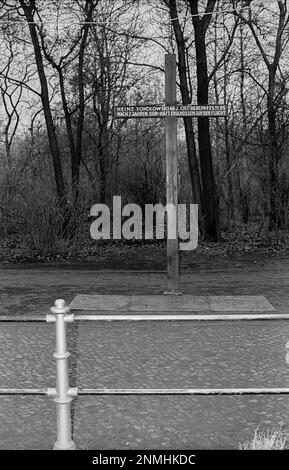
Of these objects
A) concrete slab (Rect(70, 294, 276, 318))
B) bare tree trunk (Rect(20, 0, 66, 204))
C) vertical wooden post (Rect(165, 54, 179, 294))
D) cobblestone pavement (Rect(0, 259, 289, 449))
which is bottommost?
cobblestone pavement (Rect(0, 259, 289, 449))

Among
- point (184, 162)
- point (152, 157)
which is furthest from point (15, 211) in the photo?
point (184, 162)

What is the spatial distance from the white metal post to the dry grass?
1.10 meters

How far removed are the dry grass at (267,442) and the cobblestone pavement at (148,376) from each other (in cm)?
17

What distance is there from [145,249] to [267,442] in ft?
49.6

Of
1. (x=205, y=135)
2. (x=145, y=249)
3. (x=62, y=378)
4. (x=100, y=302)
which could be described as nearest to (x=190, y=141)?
(x=205, y=135)

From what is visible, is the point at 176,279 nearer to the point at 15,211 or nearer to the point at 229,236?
the point at 15,211

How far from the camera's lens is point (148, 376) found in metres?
5.64

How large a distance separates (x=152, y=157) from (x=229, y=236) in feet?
17.0

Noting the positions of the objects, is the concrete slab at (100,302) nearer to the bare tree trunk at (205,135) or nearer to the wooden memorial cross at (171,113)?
the wooden memorial cross at (171,113)

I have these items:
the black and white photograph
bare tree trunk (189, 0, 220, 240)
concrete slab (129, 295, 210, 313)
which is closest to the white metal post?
the black and white photograph

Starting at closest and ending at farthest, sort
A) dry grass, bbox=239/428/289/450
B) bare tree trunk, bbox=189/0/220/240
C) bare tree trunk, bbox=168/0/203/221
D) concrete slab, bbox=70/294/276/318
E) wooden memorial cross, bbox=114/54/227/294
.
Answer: dry grass, bbox=239/428/289/450 < concrete slab, bbox=70/294/276/318 < wooden memorial cross, bbox=114/54/227/294 < bare tree trunk, bbox=189/0/220/240 < bare tree trunk, bbox=168/0/203/221

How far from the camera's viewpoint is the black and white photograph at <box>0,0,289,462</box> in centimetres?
426

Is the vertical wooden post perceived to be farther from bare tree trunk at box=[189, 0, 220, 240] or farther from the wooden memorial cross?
bare tree trunk at box=[189, 0, 220, 240]

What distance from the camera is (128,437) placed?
420 centimetres
